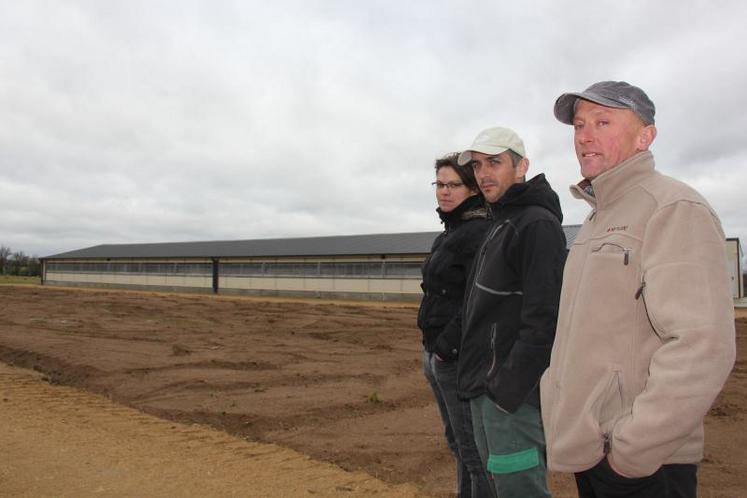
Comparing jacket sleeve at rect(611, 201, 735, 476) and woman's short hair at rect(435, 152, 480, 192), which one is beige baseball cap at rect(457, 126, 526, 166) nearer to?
woman's short hair at rect(435, 152, 480, 192)

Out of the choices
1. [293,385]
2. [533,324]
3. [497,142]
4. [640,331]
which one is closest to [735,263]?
[293,385]

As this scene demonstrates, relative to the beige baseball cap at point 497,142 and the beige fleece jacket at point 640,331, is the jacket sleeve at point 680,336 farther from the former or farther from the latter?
the beige baseball cap at point 497,142

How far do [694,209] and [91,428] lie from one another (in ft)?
18.8

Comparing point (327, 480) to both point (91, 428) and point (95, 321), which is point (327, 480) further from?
point (95, 321)

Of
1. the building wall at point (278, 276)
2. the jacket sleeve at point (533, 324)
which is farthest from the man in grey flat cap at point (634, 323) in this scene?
the building wall at point (278, 276)

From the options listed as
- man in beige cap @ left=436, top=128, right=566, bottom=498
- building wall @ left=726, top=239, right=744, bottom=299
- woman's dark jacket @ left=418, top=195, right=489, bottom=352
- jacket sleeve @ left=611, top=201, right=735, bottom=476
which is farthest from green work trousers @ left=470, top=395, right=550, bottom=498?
building wall @ left=726, top=239, right=744, bottom=299

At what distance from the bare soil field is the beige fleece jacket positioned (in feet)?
9.49

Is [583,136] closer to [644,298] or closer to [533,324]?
[644,298]

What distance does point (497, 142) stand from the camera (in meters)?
2.48

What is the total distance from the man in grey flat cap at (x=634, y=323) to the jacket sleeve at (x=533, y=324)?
0.19 meters

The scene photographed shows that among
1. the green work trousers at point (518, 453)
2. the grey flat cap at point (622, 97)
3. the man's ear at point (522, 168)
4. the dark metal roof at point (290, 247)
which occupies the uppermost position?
the dark metal roof at point (290, 247)

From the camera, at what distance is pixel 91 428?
554 centimetres

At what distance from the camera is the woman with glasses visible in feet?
9.04

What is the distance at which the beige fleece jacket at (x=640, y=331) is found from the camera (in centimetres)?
137
